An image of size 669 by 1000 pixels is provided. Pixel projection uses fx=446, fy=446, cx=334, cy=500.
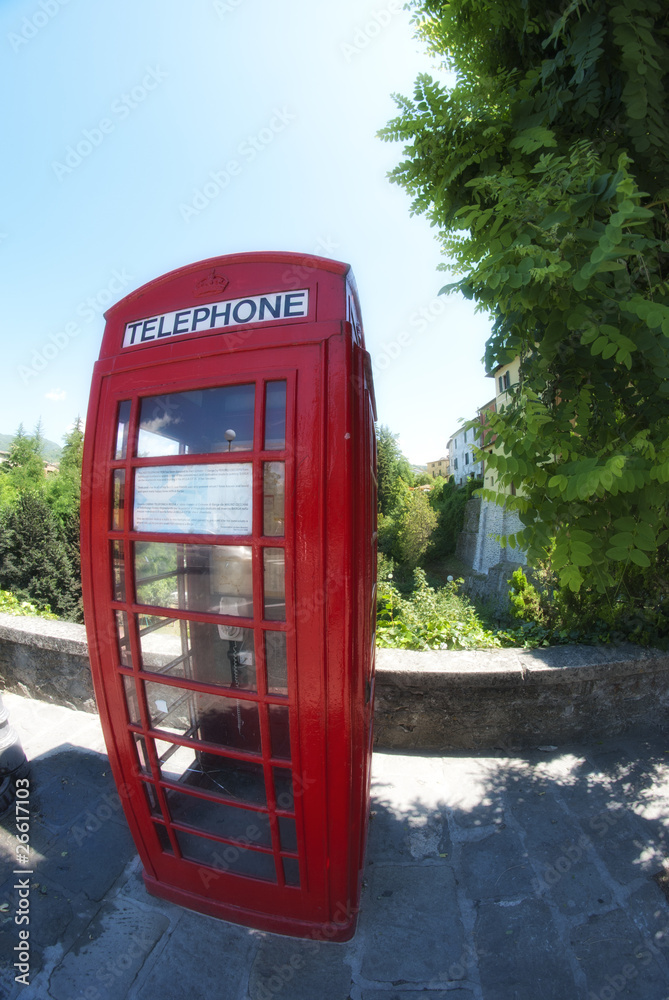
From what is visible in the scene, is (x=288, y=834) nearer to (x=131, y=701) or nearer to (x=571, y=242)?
(x=131, y=701)

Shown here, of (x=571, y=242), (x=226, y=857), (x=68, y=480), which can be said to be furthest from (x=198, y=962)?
(x=68, y=480)

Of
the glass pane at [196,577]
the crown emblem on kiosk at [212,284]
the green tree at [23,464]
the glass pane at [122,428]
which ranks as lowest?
the glass pane at [196,577]

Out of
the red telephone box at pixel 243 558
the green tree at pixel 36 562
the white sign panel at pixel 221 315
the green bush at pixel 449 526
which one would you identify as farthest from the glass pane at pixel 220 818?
the green bush at pixel 449 526

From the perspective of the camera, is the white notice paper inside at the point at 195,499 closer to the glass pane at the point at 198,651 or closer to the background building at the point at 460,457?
the glass pane at the point at 198,651

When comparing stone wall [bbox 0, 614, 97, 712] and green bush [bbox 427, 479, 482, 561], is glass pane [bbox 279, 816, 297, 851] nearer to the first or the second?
stone wall [bbox 0, 614, 97, 712]

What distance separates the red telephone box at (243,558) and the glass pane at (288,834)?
1 cm

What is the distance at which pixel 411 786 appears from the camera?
9.89ft

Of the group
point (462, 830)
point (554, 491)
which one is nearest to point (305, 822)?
point (462, 830)

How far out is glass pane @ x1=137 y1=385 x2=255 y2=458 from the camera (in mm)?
1866

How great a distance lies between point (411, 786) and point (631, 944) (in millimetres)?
1312

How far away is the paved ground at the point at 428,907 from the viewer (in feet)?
6.15

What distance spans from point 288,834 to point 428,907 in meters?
0.78

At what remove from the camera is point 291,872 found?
2094mm

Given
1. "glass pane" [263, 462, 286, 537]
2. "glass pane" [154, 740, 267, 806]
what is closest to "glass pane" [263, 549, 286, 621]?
"glass pane" [263, 462, 286, 537]
